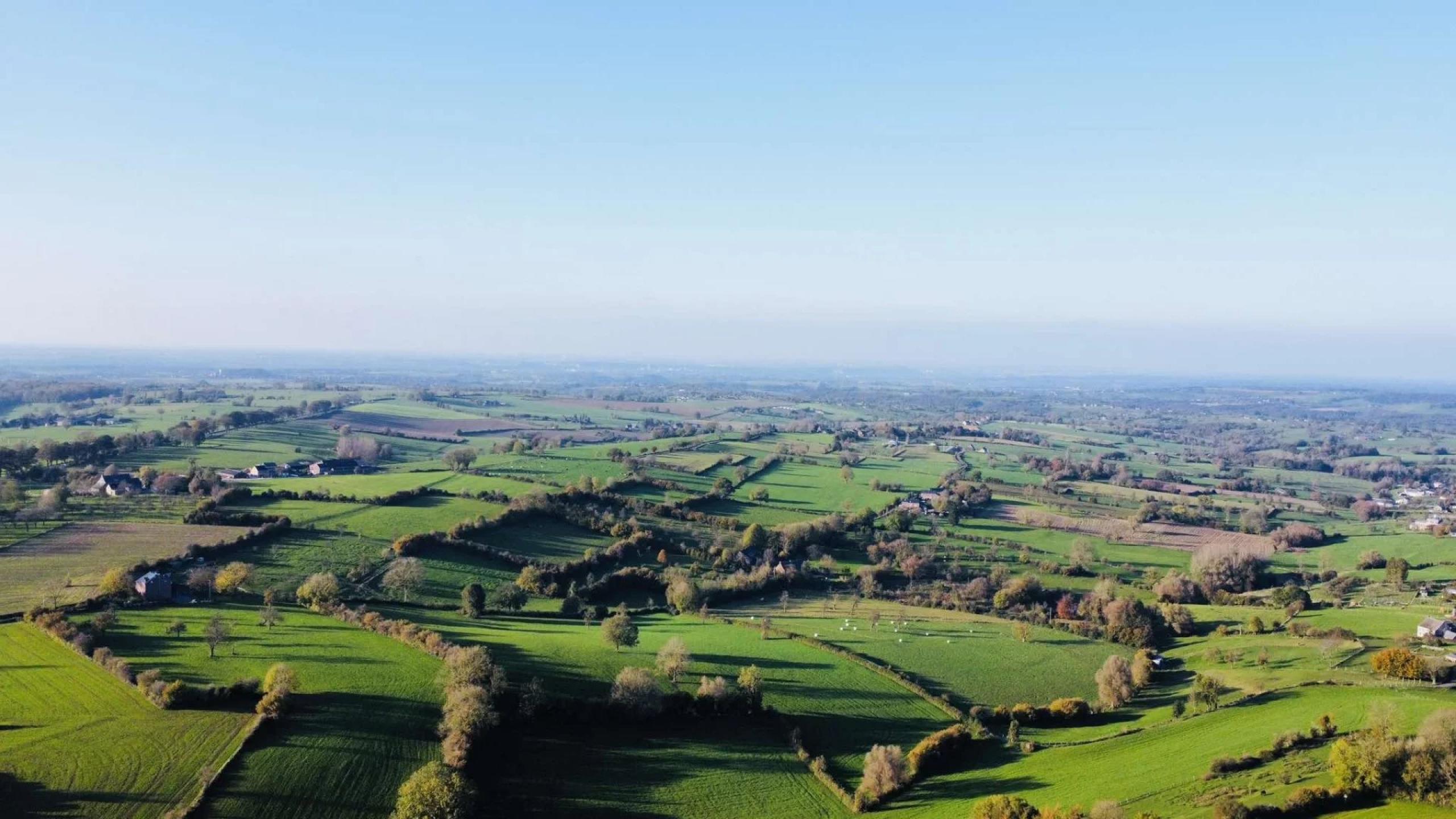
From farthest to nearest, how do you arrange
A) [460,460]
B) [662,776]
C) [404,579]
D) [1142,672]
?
[460,460] → [404,579] → [1142,672] → [662,776]

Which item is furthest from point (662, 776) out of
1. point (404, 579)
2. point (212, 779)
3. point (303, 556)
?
point (303, 556)

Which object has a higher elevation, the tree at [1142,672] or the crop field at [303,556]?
the crop field at [303,556]

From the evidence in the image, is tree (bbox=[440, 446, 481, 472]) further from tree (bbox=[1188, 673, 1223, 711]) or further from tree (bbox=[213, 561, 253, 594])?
tree (bbox=[1188, 673, 1223, 711])

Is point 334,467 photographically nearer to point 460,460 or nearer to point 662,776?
point 460,460

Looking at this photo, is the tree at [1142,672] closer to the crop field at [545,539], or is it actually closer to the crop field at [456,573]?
the crop field at [456,573]

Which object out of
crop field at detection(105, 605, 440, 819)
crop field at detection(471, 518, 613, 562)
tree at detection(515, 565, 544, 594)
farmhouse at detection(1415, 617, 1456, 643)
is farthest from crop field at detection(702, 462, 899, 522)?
farmhouse at detection(1415, 617, 1456, 643)

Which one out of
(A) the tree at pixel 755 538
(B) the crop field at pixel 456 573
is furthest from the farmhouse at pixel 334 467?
(A) the tree at pixel 755 538
